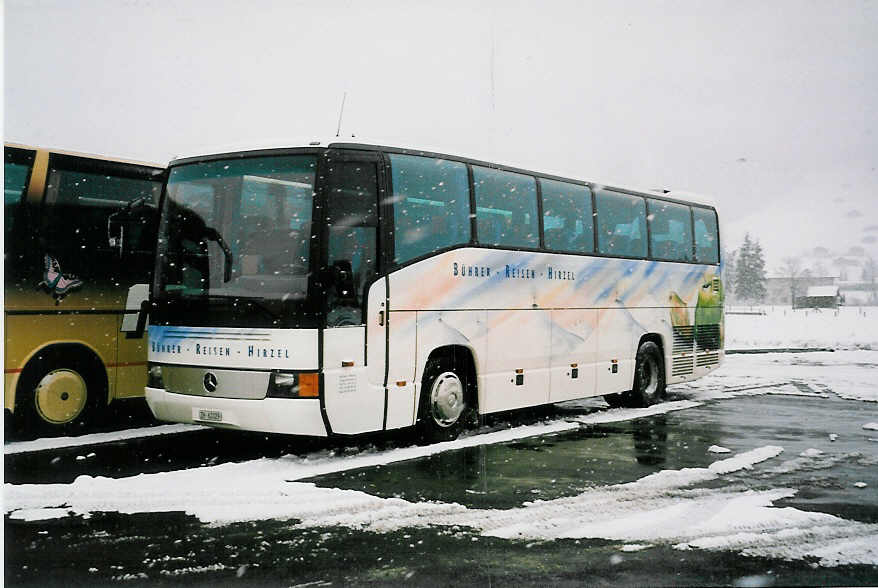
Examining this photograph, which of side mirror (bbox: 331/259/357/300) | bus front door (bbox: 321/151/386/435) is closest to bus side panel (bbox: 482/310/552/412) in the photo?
bus front door (bbox: 321/151/386/435)

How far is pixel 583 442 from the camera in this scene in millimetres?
10633

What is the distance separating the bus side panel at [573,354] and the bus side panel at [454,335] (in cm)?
160

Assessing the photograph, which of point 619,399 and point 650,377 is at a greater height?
point 650,377

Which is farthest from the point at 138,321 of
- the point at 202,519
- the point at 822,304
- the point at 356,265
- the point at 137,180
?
the point at 822,304

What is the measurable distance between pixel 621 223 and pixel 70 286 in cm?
770

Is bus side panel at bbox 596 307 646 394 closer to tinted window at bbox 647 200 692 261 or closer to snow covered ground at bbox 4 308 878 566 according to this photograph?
tinted window at bbox 647 200 692 261

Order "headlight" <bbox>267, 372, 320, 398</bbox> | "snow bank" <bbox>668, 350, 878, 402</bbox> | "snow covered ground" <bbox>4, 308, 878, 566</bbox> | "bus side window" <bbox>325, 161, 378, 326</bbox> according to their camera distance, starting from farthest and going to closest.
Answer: "snow bank" <bbox>668, 350, 878, 402</bbox> < "bus side window" <bbox>325, 161, 378, 326</bbox> < "headlight" <bbox>267, 372, 320, 398</bbox> < "snow covered ground" <bbox>4, 308, 878, 566</bbox>

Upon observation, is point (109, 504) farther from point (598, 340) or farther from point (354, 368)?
point (598, 340)

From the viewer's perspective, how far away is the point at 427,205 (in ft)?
32.9

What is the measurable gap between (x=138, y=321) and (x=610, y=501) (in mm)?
6367

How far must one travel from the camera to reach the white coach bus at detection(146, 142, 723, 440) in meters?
8.77

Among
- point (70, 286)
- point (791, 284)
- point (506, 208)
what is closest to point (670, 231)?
point (791, 284)

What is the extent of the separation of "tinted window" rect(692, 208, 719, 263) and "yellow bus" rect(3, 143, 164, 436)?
364 inches

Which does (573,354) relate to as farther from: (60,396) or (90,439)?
(60,396)
